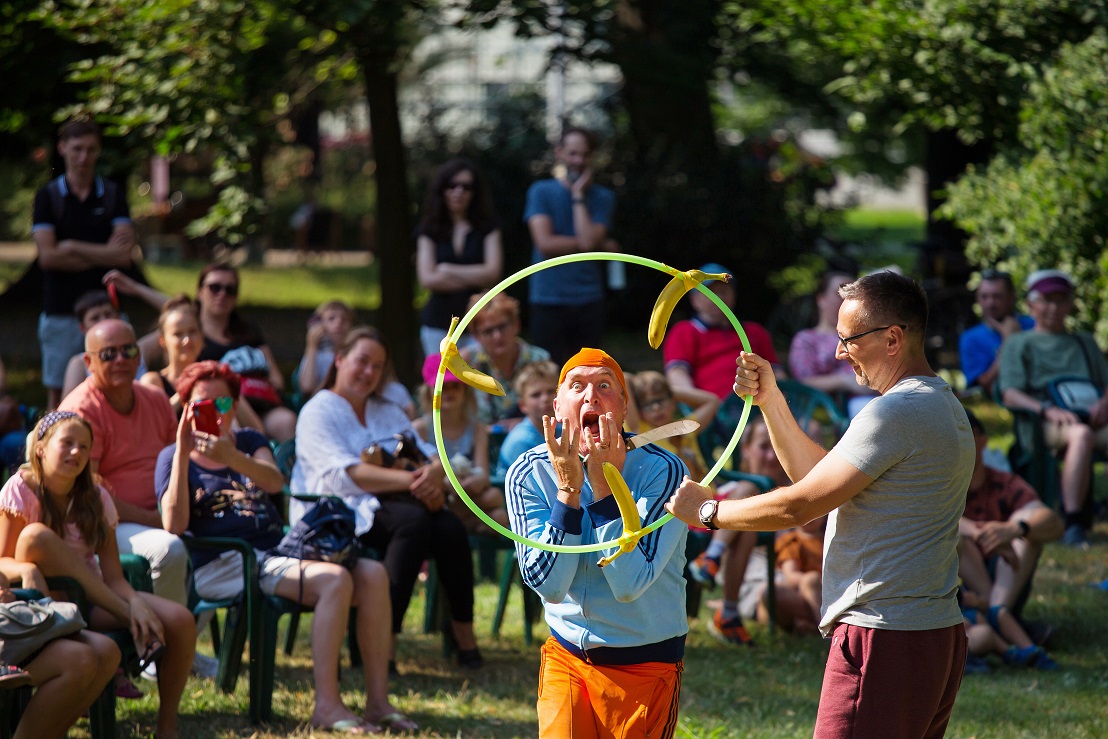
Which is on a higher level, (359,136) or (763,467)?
(359,136)

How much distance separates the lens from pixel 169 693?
15.8 feet

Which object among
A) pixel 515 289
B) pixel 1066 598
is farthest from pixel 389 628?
pixel 515 289

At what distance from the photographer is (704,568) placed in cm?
666

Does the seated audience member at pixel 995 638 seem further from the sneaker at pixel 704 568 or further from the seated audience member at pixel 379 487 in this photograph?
the seated audience member at pixel 379 487

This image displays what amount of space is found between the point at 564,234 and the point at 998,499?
3327mm

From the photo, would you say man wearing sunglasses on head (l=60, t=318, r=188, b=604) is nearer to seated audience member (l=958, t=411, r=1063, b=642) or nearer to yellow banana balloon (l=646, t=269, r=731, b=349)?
yellow banana balloon (l=646, t=269, r=731, b=349)

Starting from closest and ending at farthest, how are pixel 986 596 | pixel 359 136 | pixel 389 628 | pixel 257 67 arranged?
1. pixel 389 628
2. pixel 986 596
3. pixel 257 67
4. pixel 359 136

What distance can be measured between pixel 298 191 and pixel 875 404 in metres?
27.0

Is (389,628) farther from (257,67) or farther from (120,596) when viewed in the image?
(257,67)

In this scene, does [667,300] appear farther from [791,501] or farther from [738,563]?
[738,563]

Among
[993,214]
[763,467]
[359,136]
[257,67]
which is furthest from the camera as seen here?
[359,136]

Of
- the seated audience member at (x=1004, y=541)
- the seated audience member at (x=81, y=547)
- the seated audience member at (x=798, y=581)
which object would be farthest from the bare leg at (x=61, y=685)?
the seated audience member at (x=1004, y=541)

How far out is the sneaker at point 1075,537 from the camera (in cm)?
802

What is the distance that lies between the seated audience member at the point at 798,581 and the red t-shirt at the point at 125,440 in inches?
120
